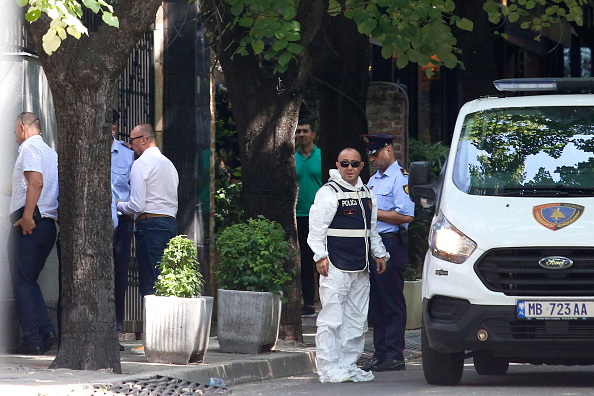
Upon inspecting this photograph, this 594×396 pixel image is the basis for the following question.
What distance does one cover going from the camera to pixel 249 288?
33.4 ft

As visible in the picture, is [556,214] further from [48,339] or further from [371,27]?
[48,339]

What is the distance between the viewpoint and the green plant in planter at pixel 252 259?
10172mm

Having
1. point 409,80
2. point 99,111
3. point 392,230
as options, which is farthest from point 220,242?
point 409,80

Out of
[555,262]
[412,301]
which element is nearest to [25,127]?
[555,262]

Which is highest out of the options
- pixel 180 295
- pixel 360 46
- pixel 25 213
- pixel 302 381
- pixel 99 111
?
pixel 360 46

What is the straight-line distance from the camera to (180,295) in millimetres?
9453

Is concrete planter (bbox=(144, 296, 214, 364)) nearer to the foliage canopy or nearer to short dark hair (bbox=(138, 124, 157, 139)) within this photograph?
short dark hair (bbox=(138, 124, 157, 139))

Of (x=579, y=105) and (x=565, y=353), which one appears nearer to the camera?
(x=565, y=353)

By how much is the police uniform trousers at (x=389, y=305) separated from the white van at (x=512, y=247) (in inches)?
55.4

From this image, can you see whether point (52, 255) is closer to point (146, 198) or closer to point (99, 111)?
point (146, 198)

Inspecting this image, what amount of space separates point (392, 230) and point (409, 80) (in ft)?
44.4

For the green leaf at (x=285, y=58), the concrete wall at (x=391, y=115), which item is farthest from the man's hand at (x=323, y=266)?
the concrete wall at (x=391, y=115)

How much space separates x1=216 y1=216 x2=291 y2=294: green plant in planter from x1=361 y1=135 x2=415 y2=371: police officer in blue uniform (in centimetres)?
86

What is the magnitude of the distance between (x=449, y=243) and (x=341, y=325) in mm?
1653
